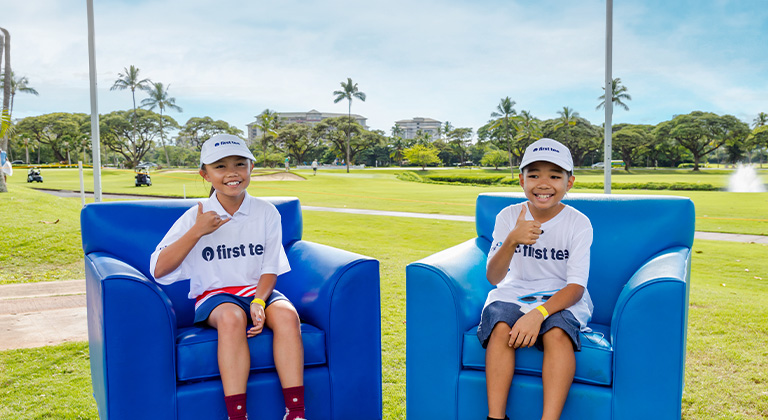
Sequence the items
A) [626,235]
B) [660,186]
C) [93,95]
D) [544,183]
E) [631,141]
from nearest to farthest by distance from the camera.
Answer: [544,183]
[626,235]
[93,95]
[660,186]
[631,141]

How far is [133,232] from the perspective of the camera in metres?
2.24

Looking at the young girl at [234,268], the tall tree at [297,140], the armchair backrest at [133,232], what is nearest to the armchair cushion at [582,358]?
the young girl at [234,268]

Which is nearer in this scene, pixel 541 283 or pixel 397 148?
pixel 541 283

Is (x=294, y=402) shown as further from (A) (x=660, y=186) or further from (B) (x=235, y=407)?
(A) (x=660, y=186)

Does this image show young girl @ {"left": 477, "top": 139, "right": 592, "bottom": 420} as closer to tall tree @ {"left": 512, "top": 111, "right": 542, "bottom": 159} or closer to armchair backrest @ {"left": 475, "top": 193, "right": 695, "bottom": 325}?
armchair backrest @ {"left": 475, "top": 193, "right": 695, "bottom": 325}

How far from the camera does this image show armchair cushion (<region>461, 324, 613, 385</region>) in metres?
1.68

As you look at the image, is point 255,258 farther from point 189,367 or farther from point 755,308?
point 755,308

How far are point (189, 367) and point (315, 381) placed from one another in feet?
1.44

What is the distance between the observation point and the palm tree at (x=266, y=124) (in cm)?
4114

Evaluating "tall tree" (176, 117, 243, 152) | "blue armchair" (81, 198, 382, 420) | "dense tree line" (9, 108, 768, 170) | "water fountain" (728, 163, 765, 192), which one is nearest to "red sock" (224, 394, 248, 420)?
"blue armchair" (81, 198, 382, 420)

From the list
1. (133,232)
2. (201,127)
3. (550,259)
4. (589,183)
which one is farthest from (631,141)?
(133,232)

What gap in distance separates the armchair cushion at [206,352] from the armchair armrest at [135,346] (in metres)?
0.03

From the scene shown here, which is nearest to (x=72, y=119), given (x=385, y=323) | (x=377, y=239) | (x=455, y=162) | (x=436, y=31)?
(x=436, y=31)

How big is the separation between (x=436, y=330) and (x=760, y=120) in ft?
133
